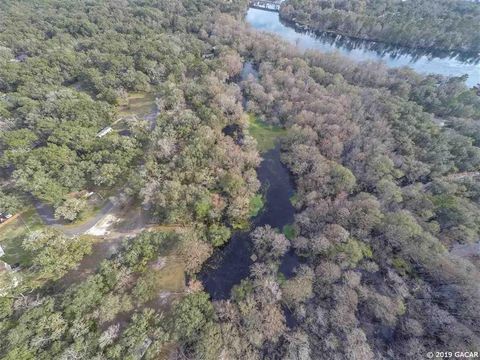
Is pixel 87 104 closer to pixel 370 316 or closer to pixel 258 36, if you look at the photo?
pixel 258 36

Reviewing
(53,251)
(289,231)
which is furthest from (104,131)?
(289,231)

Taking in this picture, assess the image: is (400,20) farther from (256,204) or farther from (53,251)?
(53,251)

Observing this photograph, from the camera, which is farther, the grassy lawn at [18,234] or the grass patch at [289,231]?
the grass patch at [289,231]

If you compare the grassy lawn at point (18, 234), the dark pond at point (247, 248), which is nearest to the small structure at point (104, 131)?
the grassy lawn at point (18, 234)

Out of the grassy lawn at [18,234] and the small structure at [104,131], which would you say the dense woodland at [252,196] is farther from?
the grassy lawn at [18,234]

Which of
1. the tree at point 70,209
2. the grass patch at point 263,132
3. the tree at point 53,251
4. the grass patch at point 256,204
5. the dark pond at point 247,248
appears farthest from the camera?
the grass patch at point 263,132

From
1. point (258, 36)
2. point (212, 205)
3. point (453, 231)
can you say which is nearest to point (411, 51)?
point (258, 36)

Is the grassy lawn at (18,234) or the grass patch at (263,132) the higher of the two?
the grass patch at (263,132)
